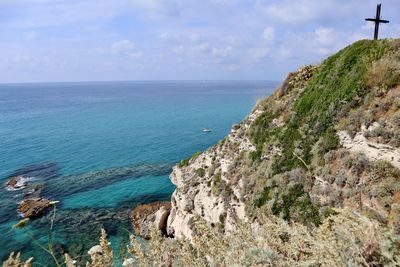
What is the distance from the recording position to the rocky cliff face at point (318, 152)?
45.2 feet

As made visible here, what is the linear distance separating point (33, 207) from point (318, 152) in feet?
119

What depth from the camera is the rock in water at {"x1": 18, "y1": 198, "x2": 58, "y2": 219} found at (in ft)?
127

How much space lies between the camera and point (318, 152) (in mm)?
16906

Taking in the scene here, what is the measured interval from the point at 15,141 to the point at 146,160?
39978 millimetres

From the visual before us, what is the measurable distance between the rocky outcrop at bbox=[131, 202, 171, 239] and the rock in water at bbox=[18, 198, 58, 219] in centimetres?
1101

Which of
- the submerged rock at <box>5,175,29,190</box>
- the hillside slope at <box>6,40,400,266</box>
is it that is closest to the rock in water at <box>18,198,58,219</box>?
the submerged rock at <box>5,175,29,190</box>

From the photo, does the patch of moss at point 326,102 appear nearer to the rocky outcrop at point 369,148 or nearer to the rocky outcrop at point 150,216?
the rocky outcrop at point 369,148

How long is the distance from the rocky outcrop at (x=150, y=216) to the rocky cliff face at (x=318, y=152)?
6308mm

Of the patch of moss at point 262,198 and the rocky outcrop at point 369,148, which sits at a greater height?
the rocky outcrop at point 369,148

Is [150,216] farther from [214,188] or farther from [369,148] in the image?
[369,148]

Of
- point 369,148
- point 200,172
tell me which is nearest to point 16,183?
point 200,172

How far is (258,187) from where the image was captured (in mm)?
18922

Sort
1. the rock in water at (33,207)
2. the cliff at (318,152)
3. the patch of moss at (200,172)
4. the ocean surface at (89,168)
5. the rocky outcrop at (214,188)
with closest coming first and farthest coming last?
1. the cliff at (318,152)
2. the rocky outcrop at (214,188)
3. the patch of moss at (200,172)
4. the ocean surface at (89,168)
5. the rock in water at (33,207)

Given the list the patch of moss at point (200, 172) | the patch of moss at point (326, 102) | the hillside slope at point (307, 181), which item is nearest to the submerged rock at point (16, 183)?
the hillside slope at point (307, 181)
